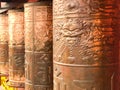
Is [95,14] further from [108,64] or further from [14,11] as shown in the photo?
[14,11]

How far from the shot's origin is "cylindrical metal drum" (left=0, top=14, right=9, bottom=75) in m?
3.58

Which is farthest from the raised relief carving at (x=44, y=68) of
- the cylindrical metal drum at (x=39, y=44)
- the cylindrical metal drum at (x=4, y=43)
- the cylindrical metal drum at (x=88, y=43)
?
the cylindrical metal drum at (x=4, y=43)

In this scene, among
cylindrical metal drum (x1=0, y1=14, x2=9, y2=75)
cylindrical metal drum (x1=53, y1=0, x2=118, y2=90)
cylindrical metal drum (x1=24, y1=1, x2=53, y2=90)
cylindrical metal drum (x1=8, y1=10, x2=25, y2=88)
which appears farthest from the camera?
cylindrical metal drum (x1=0, y1=14, x2=9, y2=75)

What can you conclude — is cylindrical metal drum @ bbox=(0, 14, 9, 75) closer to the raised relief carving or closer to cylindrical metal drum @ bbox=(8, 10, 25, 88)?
cylindrical metal drum @ bbox=(8, 10, 25, 88)

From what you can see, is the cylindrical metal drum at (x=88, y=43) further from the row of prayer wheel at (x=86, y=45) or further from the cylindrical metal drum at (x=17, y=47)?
the cylindrical metal drum at (x=17, y=47)

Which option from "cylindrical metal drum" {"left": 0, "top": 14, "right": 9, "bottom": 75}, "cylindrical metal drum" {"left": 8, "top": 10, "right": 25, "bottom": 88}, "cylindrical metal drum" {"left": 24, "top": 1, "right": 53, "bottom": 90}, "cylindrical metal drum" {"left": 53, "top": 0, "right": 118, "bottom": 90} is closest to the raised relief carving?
"cylindrical metal drum" {"left": 24, "top": 1, "right": 53, "bottom": 90}

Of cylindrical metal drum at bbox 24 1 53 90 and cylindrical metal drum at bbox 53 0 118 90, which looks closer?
cylindrical metal drum at bbox 53 0 118 90

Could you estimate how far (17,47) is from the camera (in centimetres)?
309

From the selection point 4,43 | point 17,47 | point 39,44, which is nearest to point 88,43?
point 39,44

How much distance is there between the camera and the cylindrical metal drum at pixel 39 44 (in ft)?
7.99

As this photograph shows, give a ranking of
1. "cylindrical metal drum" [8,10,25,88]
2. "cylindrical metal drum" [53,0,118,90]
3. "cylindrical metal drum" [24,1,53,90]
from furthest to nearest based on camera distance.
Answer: "cylindrical metal drum" [8,10,25,88], "cylindrical metal drum" [24,1,53,90], "cylindrical metal drum" [53,0,118,90]

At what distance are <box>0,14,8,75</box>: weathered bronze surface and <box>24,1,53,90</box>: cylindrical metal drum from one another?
105 centimetres

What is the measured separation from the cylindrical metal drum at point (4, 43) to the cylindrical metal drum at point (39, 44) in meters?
1.05

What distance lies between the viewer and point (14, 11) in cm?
306
